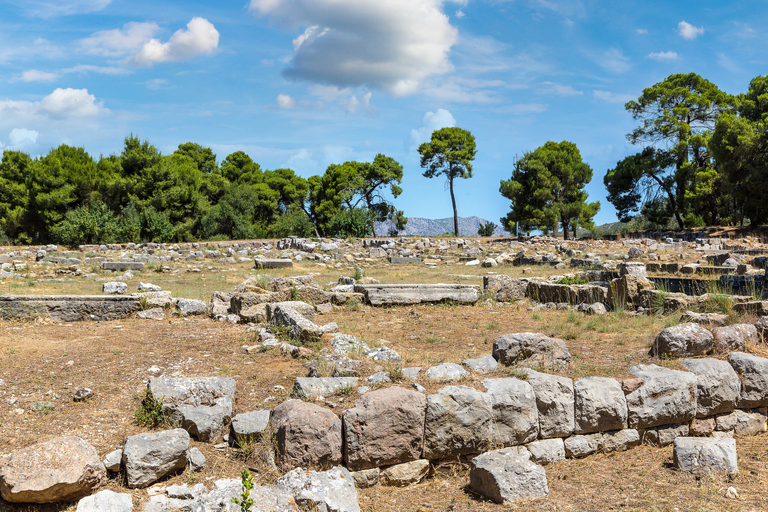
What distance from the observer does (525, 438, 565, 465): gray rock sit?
15.8 ft

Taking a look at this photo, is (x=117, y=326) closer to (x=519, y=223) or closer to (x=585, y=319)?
(x=585, y=319)

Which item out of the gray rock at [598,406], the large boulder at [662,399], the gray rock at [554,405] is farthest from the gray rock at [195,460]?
the large boulder at [662,399]

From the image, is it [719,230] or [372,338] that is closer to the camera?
[372,338]

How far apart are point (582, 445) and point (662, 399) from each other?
102 centimetres

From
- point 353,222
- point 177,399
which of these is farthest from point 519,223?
point 177,399

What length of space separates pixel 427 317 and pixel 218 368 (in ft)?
14.8

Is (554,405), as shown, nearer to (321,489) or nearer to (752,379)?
(321,489)

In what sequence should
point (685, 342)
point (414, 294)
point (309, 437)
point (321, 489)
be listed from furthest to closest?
1. point (414, 294)
2. point (685, 342)
3. point (309, 437)
4. point (321, 489)

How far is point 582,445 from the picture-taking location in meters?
4.93

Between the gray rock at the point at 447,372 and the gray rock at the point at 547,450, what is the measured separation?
0.90m

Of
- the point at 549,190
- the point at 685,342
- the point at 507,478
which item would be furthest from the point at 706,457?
the point at 549,190

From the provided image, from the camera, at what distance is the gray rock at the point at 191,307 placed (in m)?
9.79

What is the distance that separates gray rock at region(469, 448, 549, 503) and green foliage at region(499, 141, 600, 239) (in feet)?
119

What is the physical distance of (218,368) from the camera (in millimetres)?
6262
